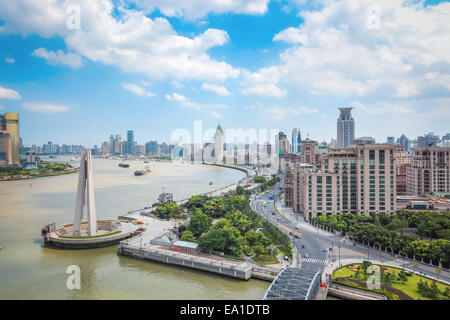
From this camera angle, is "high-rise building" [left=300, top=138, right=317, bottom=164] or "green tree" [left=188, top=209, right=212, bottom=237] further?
"high-rise building" [left=300, top=138, right=317, bottom=164]

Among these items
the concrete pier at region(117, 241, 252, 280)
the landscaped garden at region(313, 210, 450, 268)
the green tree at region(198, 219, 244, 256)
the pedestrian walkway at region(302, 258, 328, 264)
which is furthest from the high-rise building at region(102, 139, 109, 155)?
the pedestrian walkway at region(302, 258, 328, 264)

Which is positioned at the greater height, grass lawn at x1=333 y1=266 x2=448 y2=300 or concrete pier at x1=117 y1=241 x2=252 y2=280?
concrete pier at x1=117 y1=241 x2=252 y2=280

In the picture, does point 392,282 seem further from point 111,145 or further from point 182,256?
point 111,145

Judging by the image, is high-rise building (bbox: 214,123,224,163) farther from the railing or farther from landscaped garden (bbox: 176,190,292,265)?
the railing

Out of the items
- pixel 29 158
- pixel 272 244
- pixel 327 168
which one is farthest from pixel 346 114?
pixel 29 158

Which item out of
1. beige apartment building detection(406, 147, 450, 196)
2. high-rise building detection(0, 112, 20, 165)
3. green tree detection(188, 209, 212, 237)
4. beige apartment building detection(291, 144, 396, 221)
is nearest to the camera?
green tree detection(188, 209, 212, 237)

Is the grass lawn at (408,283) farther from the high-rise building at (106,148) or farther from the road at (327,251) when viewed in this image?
the high-rise building at (106,148)
